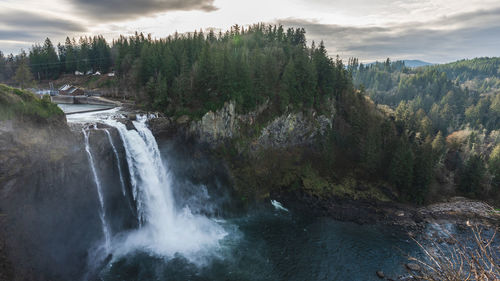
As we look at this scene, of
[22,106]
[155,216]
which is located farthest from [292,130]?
[22,106]

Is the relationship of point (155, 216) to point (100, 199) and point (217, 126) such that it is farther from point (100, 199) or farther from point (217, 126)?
point (217, 126)

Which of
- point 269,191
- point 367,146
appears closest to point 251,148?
point 269,191

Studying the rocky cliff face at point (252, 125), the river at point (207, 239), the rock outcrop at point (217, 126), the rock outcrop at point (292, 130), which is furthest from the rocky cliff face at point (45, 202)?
the rock outcrop at point (292, 130)

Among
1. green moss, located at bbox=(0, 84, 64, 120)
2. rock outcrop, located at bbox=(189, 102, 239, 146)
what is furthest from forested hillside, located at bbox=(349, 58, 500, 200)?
green moss, located at bbox=(0, 84, 64, 120)

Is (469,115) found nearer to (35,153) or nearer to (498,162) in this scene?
(498,162)

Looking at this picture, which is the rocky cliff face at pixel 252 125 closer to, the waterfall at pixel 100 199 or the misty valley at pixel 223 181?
the misty valley at pixel 223 181

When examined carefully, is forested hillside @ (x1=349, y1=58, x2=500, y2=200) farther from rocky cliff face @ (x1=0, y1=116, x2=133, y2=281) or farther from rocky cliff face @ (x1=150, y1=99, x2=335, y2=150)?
rocky cliff face @ (x1=0, y1=116, x2=133, y2=281)
